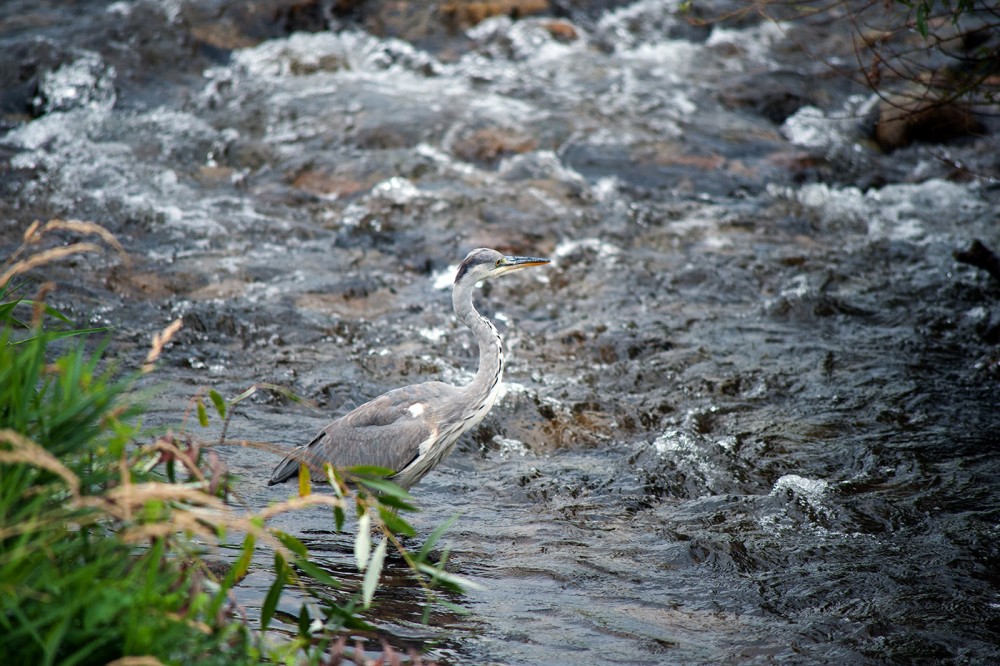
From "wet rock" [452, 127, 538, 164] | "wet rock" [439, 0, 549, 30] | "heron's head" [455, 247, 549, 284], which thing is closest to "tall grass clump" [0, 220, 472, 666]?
"heron's head" [455, 247, 549, 284]

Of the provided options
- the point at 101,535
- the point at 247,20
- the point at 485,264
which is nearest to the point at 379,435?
the point at 485,264

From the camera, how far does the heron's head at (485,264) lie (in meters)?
5.81

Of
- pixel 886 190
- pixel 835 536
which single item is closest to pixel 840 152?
pixel 886 190

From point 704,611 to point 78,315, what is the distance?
5391 mm

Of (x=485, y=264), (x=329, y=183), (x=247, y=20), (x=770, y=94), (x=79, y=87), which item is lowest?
(x=770, y=94)

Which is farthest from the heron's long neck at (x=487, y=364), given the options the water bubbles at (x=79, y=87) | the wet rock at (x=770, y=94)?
the wet rock at (x=770, y=94)

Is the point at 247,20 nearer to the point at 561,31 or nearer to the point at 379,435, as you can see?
the point at 561,31

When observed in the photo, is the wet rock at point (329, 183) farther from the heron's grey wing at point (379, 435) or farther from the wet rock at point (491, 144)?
the heron's grey wing at point (379, 435)

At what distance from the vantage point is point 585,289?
352 inches

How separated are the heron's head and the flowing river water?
1.35m

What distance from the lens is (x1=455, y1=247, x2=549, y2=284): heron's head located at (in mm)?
5812

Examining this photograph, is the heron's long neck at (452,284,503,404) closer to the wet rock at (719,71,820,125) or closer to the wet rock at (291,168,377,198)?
the wet rock at (291,168,377,198)

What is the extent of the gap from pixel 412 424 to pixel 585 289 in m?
3.83

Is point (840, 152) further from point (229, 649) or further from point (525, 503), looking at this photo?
point (229, 649)
